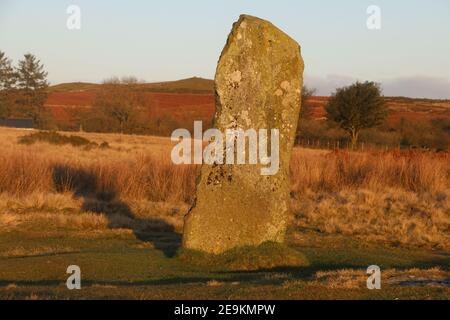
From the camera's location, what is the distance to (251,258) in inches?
417

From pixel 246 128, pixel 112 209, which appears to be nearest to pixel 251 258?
pixel 246 128

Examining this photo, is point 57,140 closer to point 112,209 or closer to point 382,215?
point 112,209

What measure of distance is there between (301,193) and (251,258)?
10531 millimetres

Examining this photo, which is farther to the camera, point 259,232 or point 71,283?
point 259,232

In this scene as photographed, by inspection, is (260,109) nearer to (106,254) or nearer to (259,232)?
(259,232)

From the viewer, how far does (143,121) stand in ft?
210

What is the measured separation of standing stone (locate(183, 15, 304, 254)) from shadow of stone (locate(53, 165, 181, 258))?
102 cm

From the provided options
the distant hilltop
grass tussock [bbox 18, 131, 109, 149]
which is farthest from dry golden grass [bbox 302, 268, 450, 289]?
the distant hilltop

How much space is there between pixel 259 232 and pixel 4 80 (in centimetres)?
→ 6546

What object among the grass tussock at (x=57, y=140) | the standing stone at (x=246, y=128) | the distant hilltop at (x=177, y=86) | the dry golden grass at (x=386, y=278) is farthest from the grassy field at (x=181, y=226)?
the distant hilltop at (x=177, y=86)

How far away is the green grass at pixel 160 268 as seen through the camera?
7668 millimetres

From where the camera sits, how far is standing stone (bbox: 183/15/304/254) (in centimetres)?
1066

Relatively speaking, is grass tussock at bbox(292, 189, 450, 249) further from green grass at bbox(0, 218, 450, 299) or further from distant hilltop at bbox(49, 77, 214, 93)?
distant hilltop at bbox(49, 77, 214, 93)
